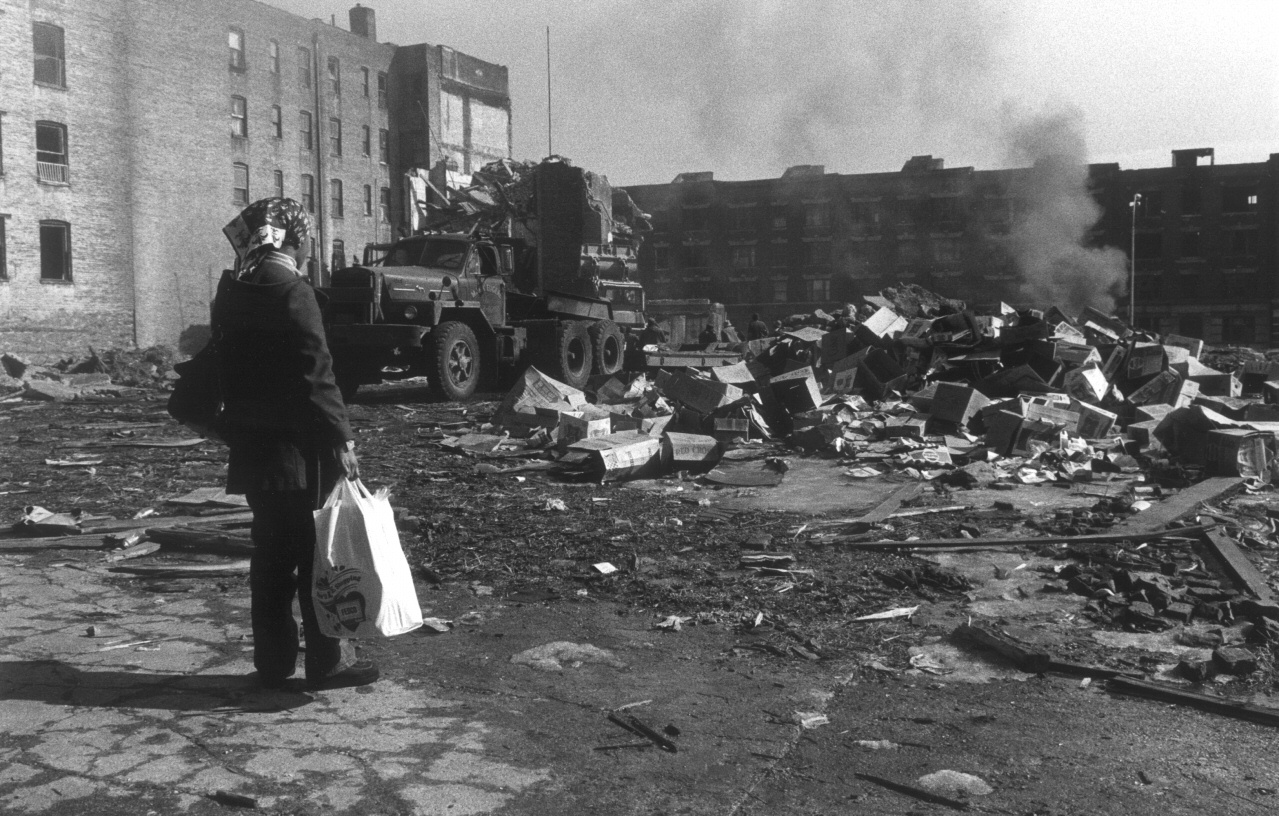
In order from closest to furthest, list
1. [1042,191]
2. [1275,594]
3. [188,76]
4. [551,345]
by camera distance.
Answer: [1275,594]
[551,345]
[188,76]
[1042,191]

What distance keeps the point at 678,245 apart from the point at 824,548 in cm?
5628

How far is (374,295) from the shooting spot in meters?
14.5

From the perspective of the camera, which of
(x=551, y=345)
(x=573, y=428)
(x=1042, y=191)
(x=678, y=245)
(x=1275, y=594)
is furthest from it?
(x=678, y=245)

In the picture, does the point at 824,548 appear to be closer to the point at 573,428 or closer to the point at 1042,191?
the point at 573,428

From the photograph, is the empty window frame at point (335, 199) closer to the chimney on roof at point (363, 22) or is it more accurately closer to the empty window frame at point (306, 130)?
the empty window frame at point (306, 130)

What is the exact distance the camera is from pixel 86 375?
883 inches

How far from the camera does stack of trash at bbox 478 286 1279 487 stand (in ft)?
30.9

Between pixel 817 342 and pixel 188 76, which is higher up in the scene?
pixel 188 76

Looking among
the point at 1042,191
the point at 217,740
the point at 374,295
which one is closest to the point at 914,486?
the point at 217,740

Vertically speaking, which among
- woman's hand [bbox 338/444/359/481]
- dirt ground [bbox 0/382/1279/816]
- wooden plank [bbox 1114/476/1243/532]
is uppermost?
woman's hand [bbox 338/444/359/481]

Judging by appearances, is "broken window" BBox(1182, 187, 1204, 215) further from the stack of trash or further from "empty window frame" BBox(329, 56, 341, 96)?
the stack of trash

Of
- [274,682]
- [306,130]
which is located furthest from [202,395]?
[306,130]

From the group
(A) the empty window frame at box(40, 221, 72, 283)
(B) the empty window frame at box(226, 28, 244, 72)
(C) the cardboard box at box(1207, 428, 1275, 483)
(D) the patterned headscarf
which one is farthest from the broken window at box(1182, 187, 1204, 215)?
(D) the patterned headscarf

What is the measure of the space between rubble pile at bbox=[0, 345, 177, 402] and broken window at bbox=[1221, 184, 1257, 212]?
51.0 meters
